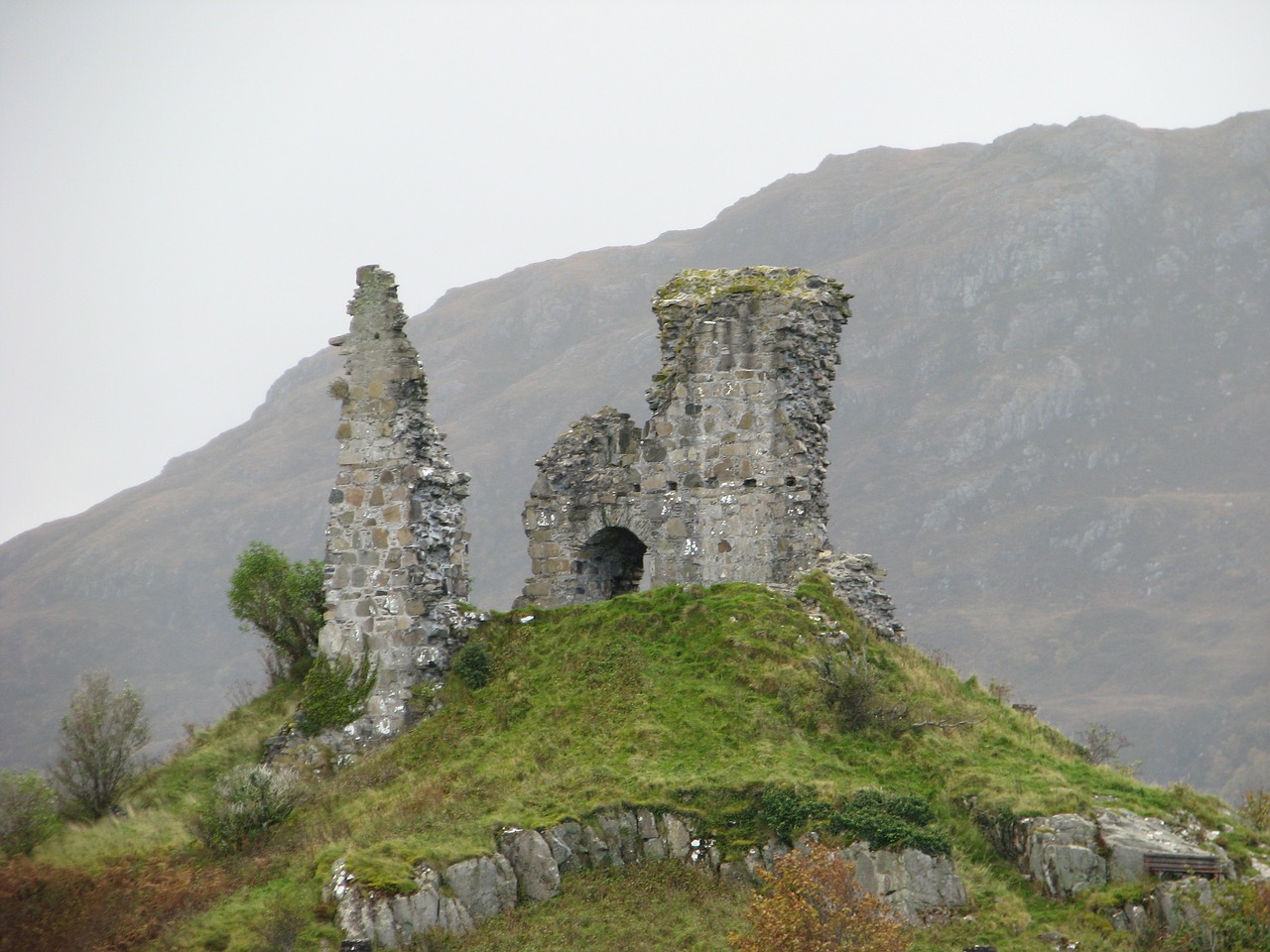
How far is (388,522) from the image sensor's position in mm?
20625

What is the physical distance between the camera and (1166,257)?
119 metres

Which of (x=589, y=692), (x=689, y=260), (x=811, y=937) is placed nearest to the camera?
(x=811, y=937)

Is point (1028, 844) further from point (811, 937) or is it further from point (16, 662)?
point (16, 662)

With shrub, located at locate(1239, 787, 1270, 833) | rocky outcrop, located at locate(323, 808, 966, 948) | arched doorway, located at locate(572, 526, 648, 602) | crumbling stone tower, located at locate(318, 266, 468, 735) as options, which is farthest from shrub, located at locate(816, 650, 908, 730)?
arched doorway, located at locate(572, 526, 648, 602)

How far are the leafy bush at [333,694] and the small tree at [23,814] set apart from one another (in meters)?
3.74

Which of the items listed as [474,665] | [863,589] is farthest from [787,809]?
[863,589]

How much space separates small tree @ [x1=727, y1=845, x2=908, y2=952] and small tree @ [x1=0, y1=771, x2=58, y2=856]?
8824mm

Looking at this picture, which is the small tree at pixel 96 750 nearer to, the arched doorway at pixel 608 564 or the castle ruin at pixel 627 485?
the castle ruin at pixel 627 485

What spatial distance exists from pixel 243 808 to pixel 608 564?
35.9 ft

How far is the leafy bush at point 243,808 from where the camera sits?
1716cm

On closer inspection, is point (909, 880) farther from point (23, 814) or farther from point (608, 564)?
point (608, 564)

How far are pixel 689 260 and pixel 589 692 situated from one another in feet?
382

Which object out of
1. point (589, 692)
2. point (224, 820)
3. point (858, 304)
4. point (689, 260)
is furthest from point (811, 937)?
point (689, 260)

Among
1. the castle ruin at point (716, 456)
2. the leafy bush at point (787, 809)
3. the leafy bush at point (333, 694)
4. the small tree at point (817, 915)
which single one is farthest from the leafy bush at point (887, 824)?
the leafy bush at point (333, 694)
